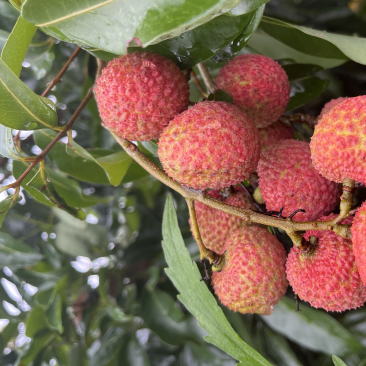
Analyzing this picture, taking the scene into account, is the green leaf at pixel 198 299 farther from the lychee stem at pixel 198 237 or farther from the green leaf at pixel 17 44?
the green leaf at pixel 17 44

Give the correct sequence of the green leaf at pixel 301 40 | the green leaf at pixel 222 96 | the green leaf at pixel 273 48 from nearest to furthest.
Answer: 1. the green leaf at pixel 222 96
2. the green leaf at pixel 301 40
3. the green leaf at pixel 273 48

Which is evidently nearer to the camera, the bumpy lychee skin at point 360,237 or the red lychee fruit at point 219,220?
the bumpy lychee skin at point 360,237

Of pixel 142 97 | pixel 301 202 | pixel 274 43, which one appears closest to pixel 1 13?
pixel 142 97

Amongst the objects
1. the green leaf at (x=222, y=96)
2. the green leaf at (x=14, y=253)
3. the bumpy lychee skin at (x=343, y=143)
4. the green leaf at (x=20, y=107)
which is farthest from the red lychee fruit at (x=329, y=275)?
the green leaf at (x=14, y=253)

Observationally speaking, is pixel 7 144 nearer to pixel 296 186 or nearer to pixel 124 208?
pixel 296 186

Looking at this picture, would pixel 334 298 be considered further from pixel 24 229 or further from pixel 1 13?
pixel 24 229

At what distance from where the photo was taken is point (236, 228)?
638 mm

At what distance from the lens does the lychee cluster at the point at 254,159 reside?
473mm

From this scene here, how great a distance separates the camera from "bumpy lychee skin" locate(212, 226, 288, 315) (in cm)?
57

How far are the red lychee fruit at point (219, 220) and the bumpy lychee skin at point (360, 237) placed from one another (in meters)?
0.20

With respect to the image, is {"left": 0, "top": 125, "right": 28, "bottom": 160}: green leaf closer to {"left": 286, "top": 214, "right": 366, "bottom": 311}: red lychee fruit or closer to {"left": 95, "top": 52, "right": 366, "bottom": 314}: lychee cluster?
{"left": 95, "top": 52, "right": 366, "bottom": 314}: lychee cluster

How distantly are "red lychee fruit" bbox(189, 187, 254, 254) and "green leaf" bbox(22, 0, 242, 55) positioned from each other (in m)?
0.32

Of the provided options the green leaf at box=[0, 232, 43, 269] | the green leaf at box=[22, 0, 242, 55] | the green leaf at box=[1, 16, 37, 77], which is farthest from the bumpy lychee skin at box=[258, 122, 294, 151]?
the green leaf at box=[0, 232, 43, 269]

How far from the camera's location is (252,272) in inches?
22.3
